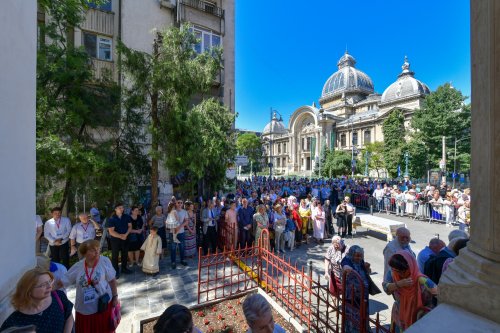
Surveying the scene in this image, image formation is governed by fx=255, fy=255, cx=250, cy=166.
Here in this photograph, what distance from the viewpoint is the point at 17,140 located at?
3318 mm

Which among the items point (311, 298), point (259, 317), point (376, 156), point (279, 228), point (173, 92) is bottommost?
point (311, 298)

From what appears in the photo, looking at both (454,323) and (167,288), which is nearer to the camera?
(454,323)

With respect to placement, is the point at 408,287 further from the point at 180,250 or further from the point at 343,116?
the point at 343,116

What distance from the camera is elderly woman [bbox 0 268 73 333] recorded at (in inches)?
86.1

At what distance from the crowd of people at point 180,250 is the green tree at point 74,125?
120 cm

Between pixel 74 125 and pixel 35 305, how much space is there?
6571 millimetres

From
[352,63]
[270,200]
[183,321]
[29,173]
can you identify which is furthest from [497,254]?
[352,63]

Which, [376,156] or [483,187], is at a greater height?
[376,156]

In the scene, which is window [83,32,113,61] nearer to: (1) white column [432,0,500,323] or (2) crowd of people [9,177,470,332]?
(2) crowd of people [9,177,470,332]

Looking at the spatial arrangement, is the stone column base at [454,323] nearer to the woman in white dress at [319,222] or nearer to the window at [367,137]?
the woman in white dress at [319,222]

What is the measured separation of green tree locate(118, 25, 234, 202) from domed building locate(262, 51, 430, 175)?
45.7 meters

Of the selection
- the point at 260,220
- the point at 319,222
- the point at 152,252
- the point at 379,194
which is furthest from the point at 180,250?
the point at 379,194

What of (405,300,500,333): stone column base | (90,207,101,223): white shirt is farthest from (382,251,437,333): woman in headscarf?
(90,207,101,223): white shirt

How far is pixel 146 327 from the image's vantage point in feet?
13.9
